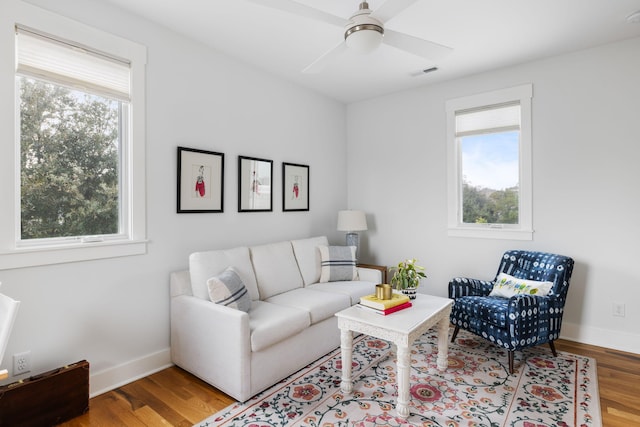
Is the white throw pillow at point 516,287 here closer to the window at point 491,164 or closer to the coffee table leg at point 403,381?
the window at point 491,164

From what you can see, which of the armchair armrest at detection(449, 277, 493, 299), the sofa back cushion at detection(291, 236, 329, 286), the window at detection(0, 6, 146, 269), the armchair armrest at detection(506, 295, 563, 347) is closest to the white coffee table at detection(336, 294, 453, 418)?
the armchair armrest at detection(506, 295, 563, 347)

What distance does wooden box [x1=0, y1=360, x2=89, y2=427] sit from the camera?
6.18 feet

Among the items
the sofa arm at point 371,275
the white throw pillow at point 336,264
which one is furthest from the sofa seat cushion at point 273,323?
the sofa arm at point 371,275

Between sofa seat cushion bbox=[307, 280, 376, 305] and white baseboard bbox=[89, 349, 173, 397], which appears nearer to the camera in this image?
white baseboard bbox=[89, 349, 173, 397]

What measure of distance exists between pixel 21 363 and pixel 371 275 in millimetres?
2968

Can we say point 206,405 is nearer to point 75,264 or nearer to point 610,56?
point 75,264

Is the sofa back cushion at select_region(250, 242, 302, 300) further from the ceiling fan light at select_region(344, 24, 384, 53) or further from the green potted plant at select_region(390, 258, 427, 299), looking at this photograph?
the ceiling fan light at select_region(344, 24, 384, 53)

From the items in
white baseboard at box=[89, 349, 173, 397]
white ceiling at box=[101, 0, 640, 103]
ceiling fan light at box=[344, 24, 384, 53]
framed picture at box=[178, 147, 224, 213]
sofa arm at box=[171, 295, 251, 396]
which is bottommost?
white baseboard at box=[89, 349, 173, 397]

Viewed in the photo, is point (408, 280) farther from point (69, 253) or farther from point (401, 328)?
point (69, 253)

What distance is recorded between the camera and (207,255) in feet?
9.24

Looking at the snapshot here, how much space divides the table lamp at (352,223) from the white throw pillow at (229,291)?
1.88m

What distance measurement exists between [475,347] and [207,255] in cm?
252

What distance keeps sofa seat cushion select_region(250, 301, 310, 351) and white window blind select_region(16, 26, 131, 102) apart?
190 centimetres

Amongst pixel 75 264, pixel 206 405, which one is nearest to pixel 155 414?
pixel 206 405
